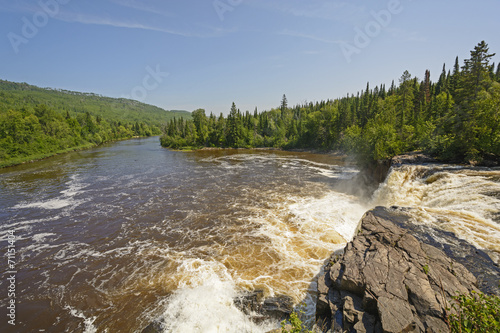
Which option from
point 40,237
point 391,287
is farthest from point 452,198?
point 40,237

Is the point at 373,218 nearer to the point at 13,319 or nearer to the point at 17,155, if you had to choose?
the point at 13,319

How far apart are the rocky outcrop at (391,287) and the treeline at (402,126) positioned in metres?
18.5

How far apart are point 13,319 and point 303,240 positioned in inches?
635

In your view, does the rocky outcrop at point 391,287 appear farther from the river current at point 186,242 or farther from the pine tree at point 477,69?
the pine tree at point 477,69

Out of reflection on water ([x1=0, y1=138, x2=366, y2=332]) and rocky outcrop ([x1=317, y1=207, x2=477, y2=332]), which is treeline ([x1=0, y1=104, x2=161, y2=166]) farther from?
rocky outcrop ([x1=317, y1=207, x2=477, y2=332])

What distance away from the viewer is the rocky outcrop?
651 centimetres

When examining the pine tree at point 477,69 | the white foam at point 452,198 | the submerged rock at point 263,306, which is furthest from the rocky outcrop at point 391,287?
the pine tree at point 477,69

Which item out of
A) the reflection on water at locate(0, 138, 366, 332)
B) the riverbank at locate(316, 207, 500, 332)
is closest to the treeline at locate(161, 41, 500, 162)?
the reflection on water at locate(0, 138, 366, 332)

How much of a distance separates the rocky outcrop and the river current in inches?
101

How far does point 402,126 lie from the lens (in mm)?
38219

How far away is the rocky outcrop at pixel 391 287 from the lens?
21.4 feet

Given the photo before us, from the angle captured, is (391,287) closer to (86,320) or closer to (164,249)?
(86,320)

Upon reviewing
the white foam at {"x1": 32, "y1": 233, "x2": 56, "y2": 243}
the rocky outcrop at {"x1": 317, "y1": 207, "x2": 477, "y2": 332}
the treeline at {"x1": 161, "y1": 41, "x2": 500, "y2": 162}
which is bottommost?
the white foam at {"x1": 32, "y1": 233, "x2": 56, "y2": 243}

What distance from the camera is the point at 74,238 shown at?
54.7 ft
